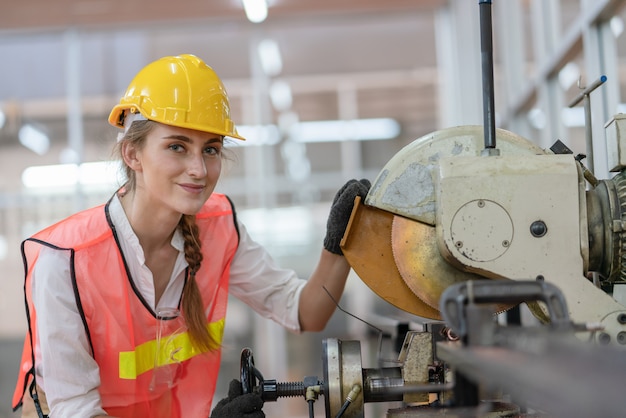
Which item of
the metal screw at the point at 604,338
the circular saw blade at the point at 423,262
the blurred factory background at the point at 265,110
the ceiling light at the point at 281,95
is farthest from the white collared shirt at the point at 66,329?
the ceiling light at the point at 281,95

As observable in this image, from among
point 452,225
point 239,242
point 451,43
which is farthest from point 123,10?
point 452,225

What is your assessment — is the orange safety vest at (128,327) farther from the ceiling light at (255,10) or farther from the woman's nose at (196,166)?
the ceiling light at (255,10)

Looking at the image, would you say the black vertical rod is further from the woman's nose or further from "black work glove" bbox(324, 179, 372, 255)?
the woman's nose

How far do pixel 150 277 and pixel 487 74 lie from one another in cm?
95

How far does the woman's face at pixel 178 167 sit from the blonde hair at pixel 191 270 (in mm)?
53

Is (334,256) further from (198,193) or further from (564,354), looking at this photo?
(564,354)

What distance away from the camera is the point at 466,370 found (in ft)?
2.87

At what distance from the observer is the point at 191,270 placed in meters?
1.87

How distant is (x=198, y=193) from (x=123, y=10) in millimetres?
3915

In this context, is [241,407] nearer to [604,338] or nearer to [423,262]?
[423,262]

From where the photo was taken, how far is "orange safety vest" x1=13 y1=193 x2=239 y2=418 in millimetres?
1678

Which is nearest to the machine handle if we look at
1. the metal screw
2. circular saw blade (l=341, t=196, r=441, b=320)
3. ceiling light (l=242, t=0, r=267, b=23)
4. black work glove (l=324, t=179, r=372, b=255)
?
the metal screw

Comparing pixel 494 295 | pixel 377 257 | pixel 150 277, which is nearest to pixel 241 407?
pixel 377 257

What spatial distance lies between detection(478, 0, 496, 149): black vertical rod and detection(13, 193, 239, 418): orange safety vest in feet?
3.02
